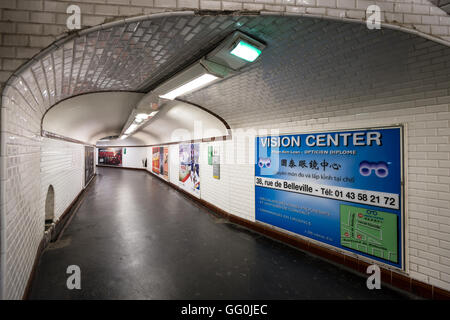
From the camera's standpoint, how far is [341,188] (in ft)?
12.2

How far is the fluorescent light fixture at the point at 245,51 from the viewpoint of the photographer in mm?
2445

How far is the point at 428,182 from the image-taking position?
9.41 ft

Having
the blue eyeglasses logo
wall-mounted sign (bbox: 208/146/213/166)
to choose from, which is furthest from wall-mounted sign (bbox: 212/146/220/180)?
the blue eyeglasses logo

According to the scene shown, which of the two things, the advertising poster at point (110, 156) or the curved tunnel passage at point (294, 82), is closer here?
the curved tunnel passage at point (294, 82)

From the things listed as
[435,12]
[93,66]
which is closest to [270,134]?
[435,12]

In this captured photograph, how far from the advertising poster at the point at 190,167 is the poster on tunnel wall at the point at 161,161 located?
2.56 metres

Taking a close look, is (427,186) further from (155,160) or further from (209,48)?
(155,160)

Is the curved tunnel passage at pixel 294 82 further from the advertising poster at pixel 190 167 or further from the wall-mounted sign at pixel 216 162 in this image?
the advertising poster at pixel 190 167

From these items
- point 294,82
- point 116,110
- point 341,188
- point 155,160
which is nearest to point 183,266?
point 341,188

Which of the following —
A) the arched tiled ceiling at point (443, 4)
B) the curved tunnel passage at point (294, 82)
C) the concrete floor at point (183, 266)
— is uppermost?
the arched tiled ceiling at point (443, 4)

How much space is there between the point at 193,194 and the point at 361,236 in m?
6.21

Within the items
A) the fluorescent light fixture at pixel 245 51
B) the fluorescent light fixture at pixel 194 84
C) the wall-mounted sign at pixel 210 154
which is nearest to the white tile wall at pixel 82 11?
the fluorescent light fixture at pixel 245 51

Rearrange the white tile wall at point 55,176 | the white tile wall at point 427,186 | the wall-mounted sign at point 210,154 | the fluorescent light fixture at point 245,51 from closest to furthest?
the fluorescent light fixture at point 245,51
the white tile wall at point 427,186
the white tile wall at point 55,176
the wall-mounted sign at point 210,154

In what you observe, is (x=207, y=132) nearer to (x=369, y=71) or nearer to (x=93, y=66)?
(x=93, y=66)
